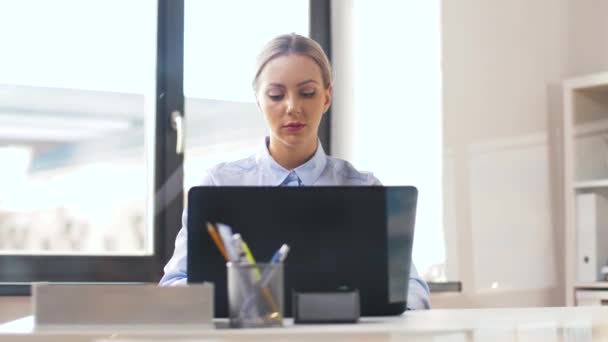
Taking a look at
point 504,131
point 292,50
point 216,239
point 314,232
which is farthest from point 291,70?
point 504,131

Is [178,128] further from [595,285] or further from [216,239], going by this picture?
[216,239]

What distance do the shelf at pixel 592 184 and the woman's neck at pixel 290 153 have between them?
6.20 feet

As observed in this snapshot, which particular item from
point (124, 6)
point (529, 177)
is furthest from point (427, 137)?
point (124, 6)

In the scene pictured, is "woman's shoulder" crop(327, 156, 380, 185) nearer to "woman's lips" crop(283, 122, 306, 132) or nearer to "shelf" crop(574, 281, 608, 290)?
"woman's lips" crop(283, 122, 306, 132)

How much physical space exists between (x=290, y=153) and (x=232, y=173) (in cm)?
14

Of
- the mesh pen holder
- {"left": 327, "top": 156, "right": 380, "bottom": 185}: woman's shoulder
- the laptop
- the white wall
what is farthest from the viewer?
the white wall

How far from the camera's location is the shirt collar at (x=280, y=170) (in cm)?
220

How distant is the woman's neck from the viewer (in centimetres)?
220

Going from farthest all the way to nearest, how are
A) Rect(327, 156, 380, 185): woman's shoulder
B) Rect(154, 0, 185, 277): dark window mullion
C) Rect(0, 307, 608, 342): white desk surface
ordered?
Rect(154, 0, 185, 277): dark window mullion → Rect(327, 156, 380, 185): woman's shoulder → Rect(0, 307, 608, 342): white desk surface

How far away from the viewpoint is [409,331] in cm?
122

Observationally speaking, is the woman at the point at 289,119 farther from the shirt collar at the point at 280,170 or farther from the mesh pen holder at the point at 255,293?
the mesh pen holder at the point at 255,293

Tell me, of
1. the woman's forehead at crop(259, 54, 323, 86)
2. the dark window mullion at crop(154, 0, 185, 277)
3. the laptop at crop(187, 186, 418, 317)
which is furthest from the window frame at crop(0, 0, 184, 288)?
the laptop at crop(187, 186, 418, 317)

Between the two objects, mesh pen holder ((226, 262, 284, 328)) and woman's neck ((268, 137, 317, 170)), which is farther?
woman's neck ((268, 137, 317, 170))

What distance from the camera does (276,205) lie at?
152 cm
